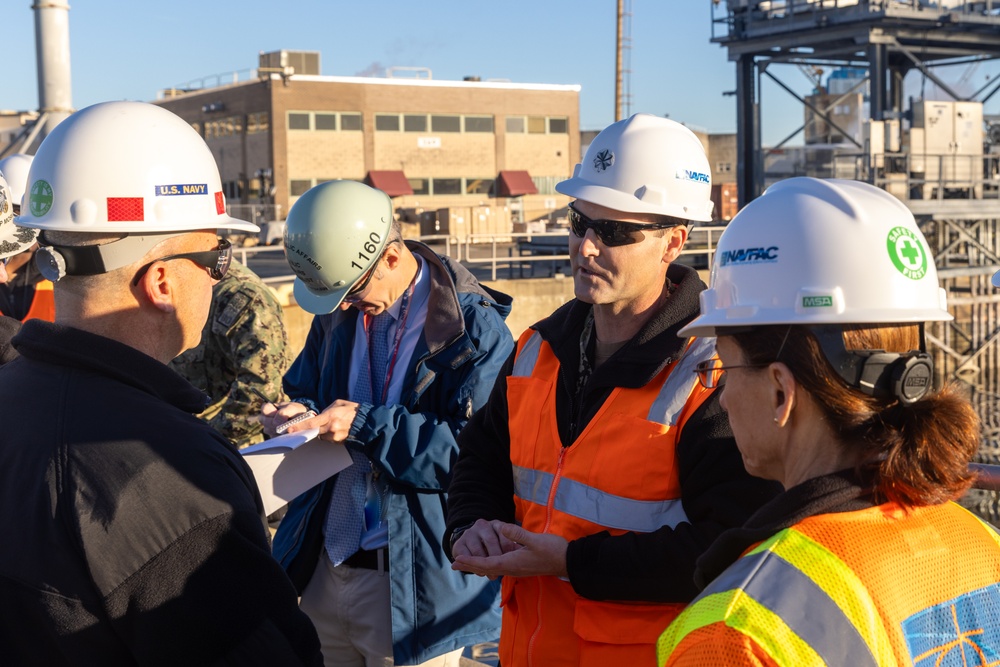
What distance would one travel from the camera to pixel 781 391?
193 cm

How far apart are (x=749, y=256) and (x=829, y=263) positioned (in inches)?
6.5

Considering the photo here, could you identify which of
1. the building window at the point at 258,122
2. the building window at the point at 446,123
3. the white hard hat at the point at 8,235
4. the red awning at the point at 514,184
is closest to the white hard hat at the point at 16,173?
the white hard hat at the point at 8,235

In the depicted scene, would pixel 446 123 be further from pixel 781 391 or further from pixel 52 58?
pixel 781 391

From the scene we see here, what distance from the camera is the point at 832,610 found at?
1579 millimetres

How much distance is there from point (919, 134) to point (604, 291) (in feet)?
86.1

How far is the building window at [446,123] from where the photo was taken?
5988 centimetres

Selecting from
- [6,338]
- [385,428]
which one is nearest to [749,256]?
[385,428]

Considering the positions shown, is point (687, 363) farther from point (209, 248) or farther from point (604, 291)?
point (209, 248)

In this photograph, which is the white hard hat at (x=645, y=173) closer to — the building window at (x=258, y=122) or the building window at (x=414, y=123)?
the building window at (x=258, y=122)

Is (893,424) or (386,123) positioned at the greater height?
(386,123)

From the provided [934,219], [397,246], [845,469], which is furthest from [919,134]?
[845,469]

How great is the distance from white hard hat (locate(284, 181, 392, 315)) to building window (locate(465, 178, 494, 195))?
56.9 metres

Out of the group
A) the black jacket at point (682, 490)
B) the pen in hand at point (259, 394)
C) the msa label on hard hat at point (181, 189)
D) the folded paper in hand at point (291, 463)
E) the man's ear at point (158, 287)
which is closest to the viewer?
the man's ear at point (158, 287)

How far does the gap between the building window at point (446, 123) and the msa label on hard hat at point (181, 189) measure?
58347 millimetres
